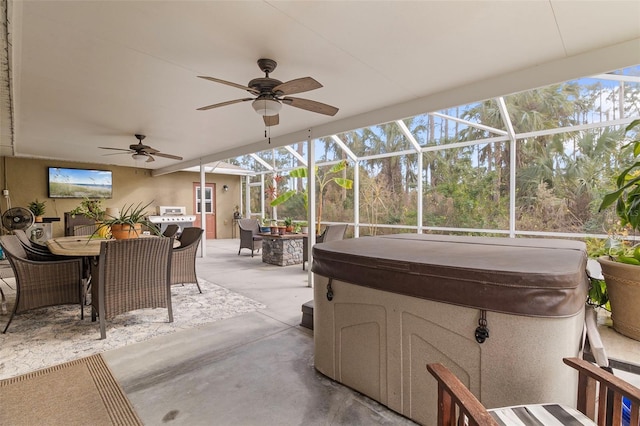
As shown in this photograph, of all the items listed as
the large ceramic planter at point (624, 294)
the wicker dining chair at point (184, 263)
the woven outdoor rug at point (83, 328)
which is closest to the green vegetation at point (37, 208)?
the woven outdoor rug at point (83, 328)

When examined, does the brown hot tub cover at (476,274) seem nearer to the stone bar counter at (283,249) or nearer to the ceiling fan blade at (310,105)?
the ceiling fan blade at (310,105)

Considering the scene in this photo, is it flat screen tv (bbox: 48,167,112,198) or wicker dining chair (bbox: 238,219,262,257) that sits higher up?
flat screen tv (bbox: 48,167,112,198)

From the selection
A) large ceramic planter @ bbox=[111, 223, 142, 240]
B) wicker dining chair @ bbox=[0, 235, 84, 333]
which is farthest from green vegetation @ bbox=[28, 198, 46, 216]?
large ceramic planter @ bbox=[111, 223, 142, 240]

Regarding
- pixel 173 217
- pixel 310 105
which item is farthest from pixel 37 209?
pixel 310 105

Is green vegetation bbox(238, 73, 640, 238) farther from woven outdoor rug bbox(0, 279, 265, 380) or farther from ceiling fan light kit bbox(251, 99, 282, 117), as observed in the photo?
woven outdoor rug bbox(0, 279, 265, 380)

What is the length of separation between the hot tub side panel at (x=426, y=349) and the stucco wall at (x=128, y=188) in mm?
9819

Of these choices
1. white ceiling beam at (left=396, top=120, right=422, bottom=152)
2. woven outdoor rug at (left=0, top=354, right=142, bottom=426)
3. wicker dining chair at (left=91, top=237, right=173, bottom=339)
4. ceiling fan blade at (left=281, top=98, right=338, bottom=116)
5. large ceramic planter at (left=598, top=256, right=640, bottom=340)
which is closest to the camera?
woven outdoor rug at (left=0, top=354, right=142, bottom=426)

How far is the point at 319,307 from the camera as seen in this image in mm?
2162

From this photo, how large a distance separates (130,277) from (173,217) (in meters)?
7.19

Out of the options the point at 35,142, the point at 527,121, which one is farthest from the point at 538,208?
the point at 35,142

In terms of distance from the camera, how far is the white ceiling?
2.06 metres

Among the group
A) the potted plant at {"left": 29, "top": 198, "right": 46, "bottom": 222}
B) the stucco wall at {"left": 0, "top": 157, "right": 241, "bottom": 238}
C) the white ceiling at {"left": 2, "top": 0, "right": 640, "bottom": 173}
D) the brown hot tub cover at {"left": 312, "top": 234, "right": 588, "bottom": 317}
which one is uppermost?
the white ceiling at {"left": 2, "top": 0, "right": 640, "bottom": 173}

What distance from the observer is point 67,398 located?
1.96 meters

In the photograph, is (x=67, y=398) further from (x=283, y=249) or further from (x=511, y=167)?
(x=511, y=167)
